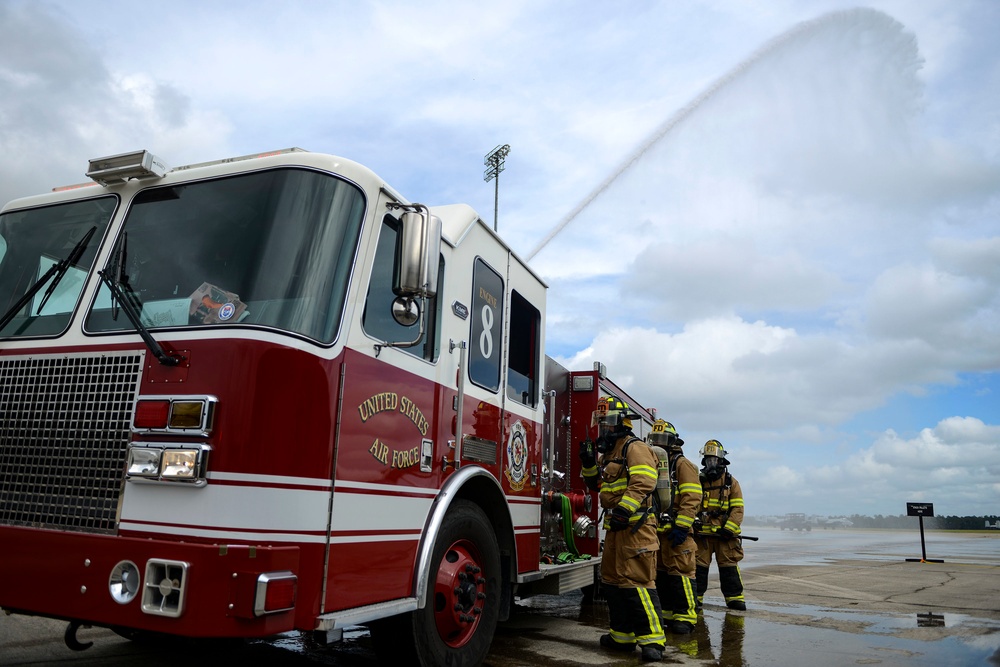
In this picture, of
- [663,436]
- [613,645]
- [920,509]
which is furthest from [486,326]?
[920,509]

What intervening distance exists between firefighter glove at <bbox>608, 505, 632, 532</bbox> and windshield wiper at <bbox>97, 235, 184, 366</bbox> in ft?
12.4

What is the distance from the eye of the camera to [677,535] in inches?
294

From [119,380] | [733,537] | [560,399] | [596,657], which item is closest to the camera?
[119,380]

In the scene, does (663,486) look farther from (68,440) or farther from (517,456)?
(68,440)

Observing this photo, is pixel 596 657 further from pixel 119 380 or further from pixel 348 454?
pixel 119 380

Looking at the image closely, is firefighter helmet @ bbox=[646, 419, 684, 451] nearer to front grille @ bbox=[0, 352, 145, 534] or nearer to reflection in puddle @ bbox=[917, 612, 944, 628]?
reflection in puddle @ bbox=[917, 612, 944, 628]

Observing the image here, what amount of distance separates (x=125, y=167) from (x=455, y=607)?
3030mm

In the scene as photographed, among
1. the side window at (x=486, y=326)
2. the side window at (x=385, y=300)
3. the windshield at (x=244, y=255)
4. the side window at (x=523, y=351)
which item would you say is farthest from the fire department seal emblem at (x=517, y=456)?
the windshield at (x=244, y=255)

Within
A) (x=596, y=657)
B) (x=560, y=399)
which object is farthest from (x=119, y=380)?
(x=560, y=399)

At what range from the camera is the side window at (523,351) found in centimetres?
588

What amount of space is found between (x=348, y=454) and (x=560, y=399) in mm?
4765

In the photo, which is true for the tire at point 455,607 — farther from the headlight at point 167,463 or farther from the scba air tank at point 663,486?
the scba air tank at point 663,486

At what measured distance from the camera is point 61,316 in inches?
148

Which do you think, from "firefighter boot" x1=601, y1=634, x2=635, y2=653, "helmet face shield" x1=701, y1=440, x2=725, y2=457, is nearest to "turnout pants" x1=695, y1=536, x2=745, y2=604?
"helmet face shield" x1=701, y1=440, x2=725, y2=457
